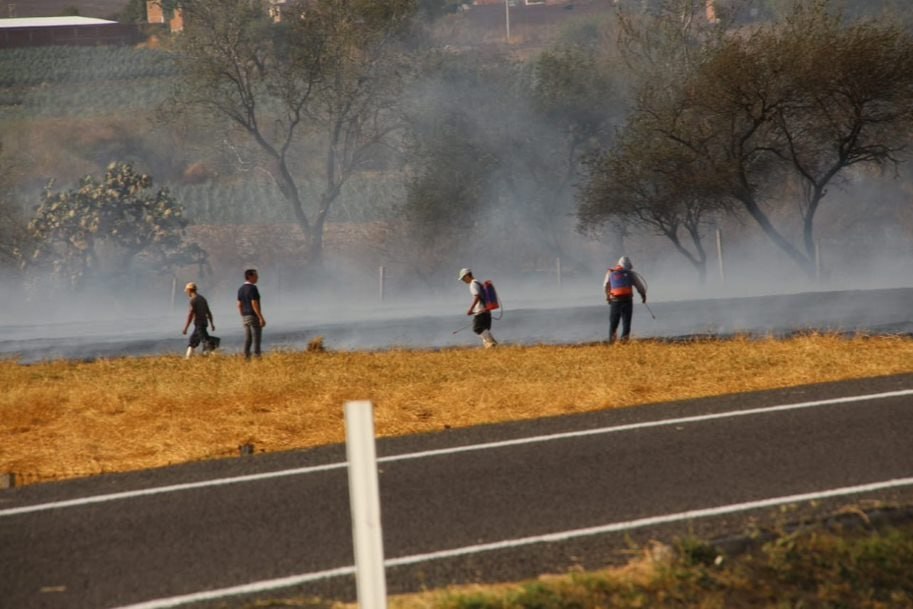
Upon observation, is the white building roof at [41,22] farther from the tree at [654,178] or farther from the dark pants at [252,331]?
the dark pants at [252,331]

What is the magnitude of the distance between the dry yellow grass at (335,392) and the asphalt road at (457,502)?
236 centimetres

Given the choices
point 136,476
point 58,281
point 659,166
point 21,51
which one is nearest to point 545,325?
point 659,166

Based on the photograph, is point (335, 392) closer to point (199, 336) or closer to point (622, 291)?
point (622, 291)

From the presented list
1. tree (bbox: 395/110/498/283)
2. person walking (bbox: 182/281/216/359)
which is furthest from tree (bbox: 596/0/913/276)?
person walking (bbox: 182/281/216/359)

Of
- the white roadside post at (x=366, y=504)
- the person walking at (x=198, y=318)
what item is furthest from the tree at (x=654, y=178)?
the white roadside post at (x=366, y=504)

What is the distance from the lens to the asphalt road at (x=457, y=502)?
7945mm

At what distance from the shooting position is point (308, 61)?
2315 inches

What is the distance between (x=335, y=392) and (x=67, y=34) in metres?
102

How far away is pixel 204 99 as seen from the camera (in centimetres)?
5822

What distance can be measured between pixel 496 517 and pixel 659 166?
38.0 m

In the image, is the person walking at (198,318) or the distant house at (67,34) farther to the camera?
the distant house at (67,34)

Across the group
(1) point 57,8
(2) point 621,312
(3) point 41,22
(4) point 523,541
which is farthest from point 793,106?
(1) point 57,8

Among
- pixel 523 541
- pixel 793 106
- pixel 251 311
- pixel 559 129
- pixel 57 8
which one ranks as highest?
pixel 57 8

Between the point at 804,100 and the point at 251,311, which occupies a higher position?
the point at 804,100
